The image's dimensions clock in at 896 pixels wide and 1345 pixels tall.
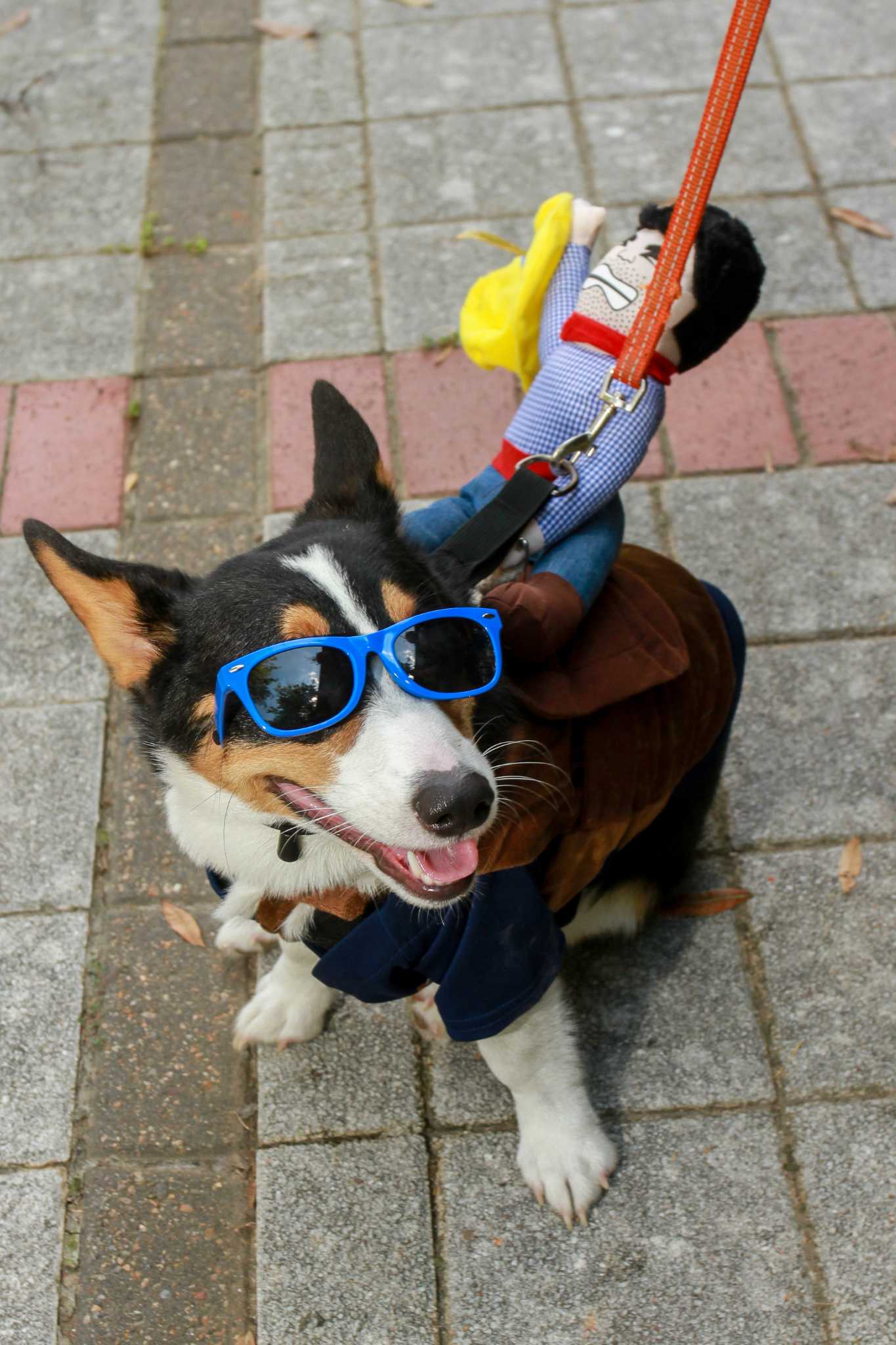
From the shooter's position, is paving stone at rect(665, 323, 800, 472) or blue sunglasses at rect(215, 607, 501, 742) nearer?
blue sunglasses at rect(215, 607, 501, 742)

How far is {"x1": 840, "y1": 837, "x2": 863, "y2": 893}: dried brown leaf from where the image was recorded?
2990 millimetres

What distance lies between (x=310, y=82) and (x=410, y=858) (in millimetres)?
4085

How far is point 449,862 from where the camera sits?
6.64 feet

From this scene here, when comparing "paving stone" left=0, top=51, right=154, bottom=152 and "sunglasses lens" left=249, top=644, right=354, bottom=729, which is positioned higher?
"sunglasses lens" left=249, top=644, right=354, bottom=729

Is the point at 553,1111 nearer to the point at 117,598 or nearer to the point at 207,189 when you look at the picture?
the point at 117,598

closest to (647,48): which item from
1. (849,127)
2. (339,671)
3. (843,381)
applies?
(849,127)

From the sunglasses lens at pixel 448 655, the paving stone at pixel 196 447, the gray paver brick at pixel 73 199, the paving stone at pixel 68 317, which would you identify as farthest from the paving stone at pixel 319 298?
the sunglasses lens at pixel 448 655

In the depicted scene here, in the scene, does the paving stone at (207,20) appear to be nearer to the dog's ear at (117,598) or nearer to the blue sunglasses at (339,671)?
the dog's ear at (117,598)

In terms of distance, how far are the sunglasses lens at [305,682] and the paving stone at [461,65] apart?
3.67 meters

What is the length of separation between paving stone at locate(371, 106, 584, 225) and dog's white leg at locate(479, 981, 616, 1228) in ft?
10.1

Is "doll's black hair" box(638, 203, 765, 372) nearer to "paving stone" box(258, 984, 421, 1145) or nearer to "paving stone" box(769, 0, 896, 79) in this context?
"paving stone" box(258, 984, 421, 1145)

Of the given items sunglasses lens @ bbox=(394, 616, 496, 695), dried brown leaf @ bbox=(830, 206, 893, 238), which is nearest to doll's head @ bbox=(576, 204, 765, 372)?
sunglasses lens @ bbox=(394, 616, 496, 695)

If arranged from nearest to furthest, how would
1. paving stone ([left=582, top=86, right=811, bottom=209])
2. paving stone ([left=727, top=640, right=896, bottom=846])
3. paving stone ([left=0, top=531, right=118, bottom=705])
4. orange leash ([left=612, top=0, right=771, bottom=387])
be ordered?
orange leash ([left=612, top=0, right=771, bottom=387]) < paving stone ([left=727, top=640, right=896, bottom=846]) < paving stone ([left=0, top=531, right=118, bottom=705]) < paving stone ([left=582, top=86, right=811, bottom=209])

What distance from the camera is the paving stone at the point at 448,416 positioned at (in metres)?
3.83
